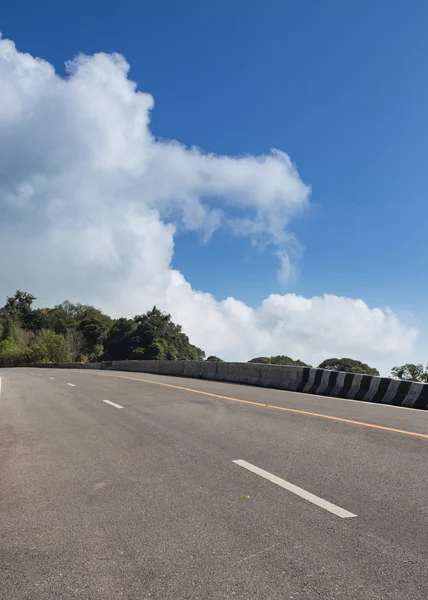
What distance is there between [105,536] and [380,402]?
425 inches

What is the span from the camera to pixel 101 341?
105m

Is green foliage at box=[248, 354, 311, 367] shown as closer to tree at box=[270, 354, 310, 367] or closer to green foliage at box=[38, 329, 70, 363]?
tree at box=[270, 354, 310, 367]

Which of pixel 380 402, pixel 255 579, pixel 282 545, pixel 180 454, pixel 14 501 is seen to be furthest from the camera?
pixel 380 402

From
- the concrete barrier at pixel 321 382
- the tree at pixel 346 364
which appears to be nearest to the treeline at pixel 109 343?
the tree at pixel 346 364

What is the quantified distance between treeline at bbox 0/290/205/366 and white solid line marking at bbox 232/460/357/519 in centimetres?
7254

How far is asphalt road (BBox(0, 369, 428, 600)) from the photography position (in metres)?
3.16

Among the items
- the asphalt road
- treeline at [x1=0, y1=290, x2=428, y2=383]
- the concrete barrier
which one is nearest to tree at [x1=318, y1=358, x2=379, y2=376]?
treeline at [x1=0, y1=290, x2=428, y2=383]

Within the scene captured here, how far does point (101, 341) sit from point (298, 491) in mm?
103695

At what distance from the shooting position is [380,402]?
1321cm

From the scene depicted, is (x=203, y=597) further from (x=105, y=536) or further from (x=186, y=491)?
(x=186, y=491)

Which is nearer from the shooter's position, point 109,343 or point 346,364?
point 346,364

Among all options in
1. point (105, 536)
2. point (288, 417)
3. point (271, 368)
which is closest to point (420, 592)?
point (105, 536)

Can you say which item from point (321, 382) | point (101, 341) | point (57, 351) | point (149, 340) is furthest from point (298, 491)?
point (101, 341)

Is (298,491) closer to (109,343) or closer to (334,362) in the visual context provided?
(334,362)
